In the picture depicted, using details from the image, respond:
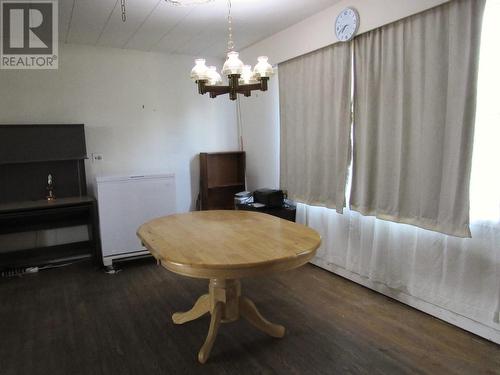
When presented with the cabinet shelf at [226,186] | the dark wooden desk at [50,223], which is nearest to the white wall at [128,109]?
the dark wooden desk at [50,223]

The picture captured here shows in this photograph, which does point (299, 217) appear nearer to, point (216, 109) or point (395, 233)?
point (395, 233)

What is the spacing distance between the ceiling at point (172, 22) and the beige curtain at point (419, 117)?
83 centimetres

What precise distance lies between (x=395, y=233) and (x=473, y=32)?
4.82ft

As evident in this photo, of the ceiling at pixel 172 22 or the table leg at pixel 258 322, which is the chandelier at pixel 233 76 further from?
the table leg at pixel 258 322

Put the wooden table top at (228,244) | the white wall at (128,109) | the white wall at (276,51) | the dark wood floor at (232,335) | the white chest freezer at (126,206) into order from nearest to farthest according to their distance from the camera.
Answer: the wooden table top at (228,244) < the dark wood floor at (232,335) < the white wall at (276,51) < the white chest freezer at (126,206) < the white wall at (128,109)

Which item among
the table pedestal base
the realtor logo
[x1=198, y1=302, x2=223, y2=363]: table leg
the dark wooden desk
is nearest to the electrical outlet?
the dark wooden desk

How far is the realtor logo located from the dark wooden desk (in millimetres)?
1490

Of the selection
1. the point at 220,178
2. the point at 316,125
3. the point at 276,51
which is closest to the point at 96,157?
the point at 220,178

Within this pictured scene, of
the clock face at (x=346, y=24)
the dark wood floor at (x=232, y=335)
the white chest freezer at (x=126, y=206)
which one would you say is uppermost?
the clock face at (x=346, y=24)

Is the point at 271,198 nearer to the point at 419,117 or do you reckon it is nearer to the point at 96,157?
the point at 419,117

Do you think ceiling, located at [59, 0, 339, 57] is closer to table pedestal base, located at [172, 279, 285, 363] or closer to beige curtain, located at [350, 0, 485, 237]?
beige curtain, located at [350, 0, 485, 237]

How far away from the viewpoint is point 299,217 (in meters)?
3.70

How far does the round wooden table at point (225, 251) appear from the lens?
5.43 feet

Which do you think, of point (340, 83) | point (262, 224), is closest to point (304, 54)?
point (340, 83)
